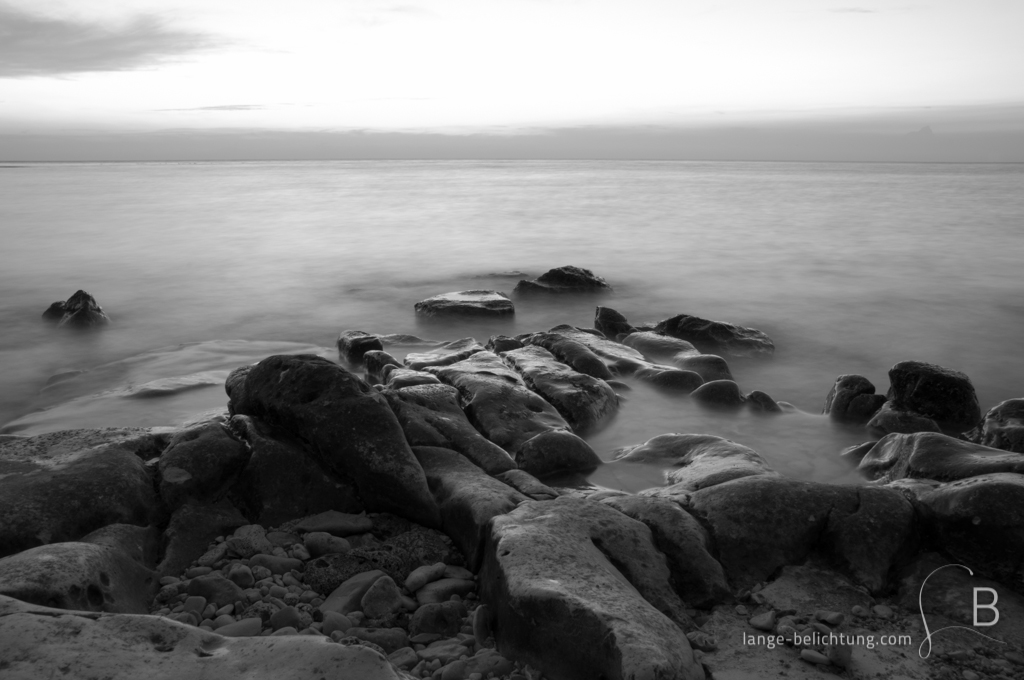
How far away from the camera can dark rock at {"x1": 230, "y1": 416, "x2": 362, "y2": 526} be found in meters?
4.22

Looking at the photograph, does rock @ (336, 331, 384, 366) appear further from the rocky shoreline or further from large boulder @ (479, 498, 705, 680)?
large boulder @ (479, 498, 705, 680)

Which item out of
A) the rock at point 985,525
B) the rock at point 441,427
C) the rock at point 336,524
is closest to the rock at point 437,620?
the rock at point 336,524

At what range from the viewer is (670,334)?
9.46 m

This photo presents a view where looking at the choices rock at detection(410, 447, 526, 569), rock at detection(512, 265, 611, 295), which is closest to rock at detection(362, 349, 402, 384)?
rock at detection(410, 447, 526, 569)

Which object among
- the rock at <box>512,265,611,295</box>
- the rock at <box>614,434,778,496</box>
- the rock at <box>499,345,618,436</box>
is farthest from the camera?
the rock at <box>512,265,611,295</box>

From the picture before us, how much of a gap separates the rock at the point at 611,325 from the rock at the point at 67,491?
6349 millimetres

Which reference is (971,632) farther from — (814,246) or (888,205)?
(888,205)

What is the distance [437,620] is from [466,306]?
768cm

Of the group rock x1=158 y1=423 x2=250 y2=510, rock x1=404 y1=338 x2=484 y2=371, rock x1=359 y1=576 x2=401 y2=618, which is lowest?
rock x1=359 y1=576 x2=401 y2=618

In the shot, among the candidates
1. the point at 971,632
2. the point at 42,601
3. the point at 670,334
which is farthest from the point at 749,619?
the point at 670,334

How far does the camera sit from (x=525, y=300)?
40.2 feet

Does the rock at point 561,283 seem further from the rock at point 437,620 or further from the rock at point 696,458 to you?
the rock at point 437,620

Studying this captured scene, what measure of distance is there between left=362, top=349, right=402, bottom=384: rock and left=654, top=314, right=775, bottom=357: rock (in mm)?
3703

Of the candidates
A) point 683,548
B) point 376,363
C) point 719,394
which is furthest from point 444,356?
point 683,548
